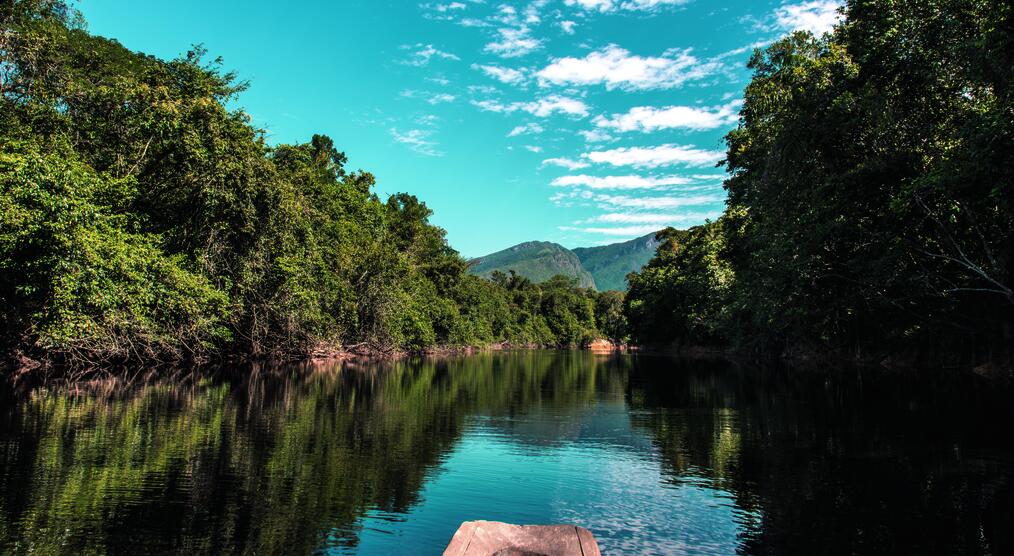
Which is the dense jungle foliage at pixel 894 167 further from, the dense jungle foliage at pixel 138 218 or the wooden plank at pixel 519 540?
the dense jungle foliage at pixel 138 218

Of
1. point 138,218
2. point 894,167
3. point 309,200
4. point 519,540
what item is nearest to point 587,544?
point 519,540

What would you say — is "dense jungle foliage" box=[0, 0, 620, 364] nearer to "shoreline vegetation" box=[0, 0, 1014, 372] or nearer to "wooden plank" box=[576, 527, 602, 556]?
"shoreline vegetation" box=[0, 0, 1014, 372]

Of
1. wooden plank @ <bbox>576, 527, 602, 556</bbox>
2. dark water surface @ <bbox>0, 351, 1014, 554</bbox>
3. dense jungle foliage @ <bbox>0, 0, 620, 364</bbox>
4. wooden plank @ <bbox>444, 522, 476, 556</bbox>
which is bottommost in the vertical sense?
dark water surface @ <bbox>0, 351, 1014, 554</bbox>

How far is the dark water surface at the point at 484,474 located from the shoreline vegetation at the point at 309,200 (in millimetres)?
5386

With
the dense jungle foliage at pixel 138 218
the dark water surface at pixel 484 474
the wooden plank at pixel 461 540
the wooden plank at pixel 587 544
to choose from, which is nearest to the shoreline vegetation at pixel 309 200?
the dense jungle foliage at pixel 138 218

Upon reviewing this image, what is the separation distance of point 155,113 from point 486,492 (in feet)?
85.2

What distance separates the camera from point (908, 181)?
21.5m

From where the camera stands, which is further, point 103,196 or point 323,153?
point 323,153

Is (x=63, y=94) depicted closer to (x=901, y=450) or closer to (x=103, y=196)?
(x=103, y=196)

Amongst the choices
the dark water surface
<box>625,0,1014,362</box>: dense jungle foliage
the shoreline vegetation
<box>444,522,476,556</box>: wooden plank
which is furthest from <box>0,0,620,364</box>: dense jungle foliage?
<box>625,0,1014,362</box>: dense jungle foliage

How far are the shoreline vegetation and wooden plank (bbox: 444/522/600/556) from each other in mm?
15779

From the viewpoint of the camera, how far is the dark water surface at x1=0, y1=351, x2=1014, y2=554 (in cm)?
723

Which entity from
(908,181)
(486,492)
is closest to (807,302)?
(908,181)

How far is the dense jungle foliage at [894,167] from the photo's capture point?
17.5 metres
